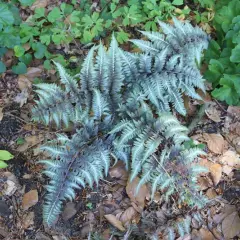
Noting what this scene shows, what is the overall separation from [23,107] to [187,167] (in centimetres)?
169

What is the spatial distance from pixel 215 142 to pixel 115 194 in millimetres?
1052

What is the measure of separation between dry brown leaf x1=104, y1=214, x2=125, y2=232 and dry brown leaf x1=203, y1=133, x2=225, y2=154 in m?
1.08

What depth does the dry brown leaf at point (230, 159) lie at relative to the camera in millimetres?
3656

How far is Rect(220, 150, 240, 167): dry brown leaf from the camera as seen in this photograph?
12.0 feet

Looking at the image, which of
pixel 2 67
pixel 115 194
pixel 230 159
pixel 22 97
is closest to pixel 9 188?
pixel 22 97

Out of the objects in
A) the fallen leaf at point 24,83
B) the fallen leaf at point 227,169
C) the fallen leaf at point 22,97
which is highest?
the fallen leaf at point 24,83

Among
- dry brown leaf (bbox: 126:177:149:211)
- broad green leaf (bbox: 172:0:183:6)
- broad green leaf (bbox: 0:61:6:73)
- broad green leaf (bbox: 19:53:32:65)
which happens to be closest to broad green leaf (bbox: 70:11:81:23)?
broad green leaf (bbox: 19:53:32:65)

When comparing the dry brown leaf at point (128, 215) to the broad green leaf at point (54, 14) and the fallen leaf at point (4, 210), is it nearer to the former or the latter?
the fallen leaf at point (4, 210)

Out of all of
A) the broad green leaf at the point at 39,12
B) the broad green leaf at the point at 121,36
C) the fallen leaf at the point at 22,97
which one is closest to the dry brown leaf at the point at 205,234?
the broad green leaf at the point at 121,36

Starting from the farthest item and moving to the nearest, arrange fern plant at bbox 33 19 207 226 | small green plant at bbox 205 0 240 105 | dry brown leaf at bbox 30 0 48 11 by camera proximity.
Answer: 1. dry brown leaf at bbox 30 0 48 11
2. small green plant at bbox 205 0 240 105
3. fern plant at bbox 33 19 207 226

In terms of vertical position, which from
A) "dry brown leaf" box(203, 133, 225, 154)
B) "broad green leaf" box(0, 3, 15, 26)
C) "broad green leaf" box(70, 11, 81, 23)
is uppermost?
"broad green leaf" box(0, 3, 15, 26)

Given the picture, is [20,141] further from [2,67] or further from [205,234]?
[205,234]

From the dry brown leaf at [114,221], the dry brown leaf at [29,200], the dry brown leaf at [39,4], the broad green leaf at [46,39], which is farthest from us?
the dry brown leaf at [39,4]

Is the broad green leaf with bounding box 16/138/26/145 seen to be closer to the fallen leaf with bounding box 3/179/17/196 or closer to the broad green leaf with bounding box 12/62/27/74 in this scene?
the fallen leaf with bounding box 3/179/17/196
